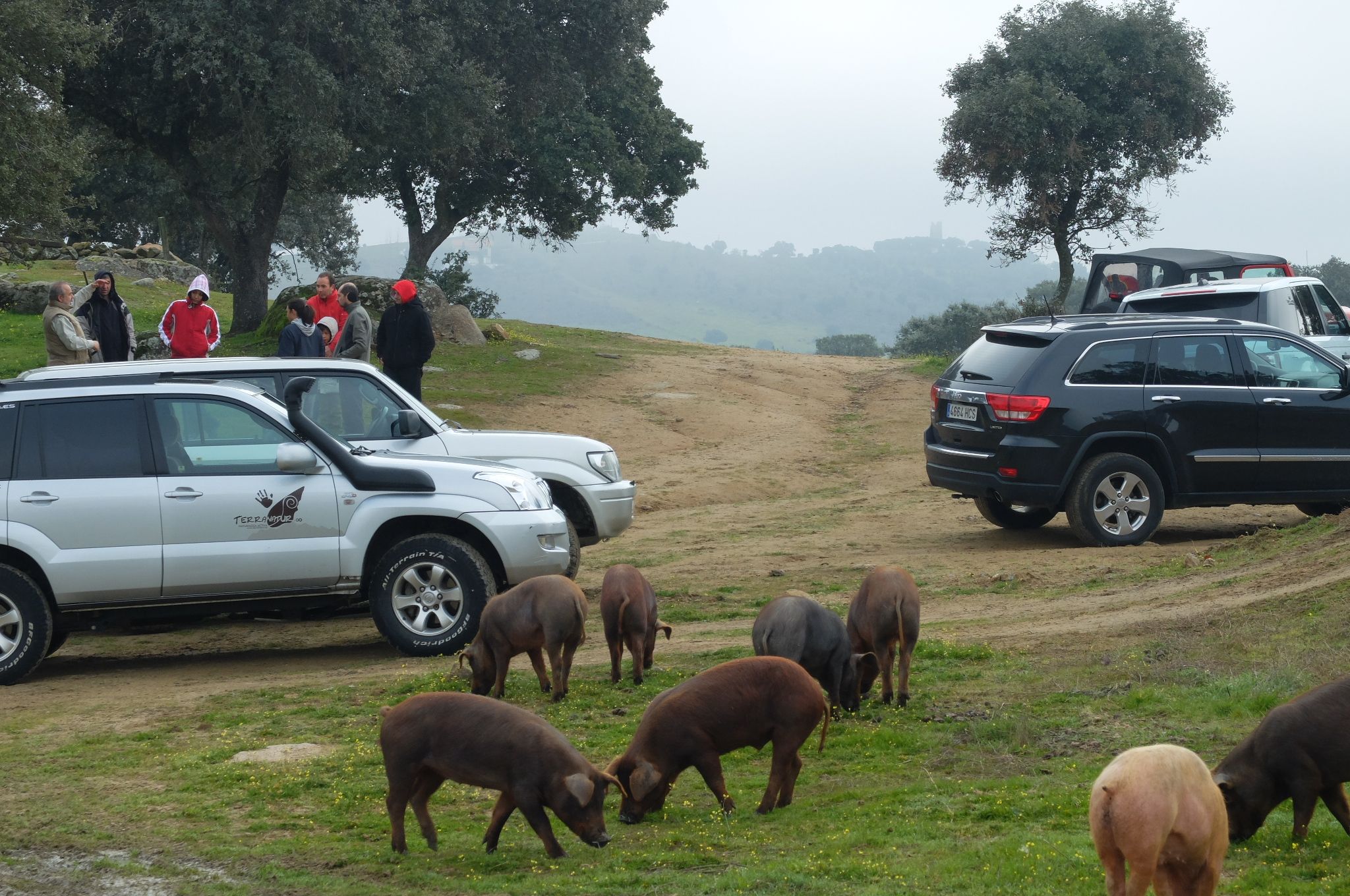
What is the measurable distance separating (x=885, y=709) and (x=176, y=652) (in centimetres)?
551

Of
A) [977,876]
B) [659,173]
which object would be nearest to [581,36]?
[659,173]

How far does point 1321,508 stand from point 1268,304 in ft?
12.4

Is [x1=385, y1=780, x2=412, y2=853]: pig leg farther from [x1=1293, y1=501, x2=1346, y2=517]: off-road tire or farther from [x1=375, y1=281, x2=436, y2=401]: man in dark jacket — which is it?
[x1=1293, y1=501, x2=1346, y2=517]: off-road tire

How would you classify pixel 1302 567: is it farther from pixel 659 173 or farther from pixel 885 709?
pixel 659 173

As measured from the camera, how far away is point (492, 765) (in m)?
5.38

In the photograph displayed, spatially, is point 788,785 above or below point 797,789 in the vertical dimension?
above

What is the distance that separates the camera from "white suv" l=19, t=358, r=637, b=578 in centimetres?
1046

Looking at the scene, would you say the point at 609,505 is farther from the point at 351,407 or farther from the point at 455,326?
the point at 455,326

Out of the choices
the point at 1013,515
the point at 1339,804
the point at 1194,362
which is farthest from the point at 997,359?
the point at 1339,804

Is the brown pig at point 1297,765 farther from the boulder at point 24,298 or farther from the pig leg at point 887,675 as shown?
the boulder at point 24,298

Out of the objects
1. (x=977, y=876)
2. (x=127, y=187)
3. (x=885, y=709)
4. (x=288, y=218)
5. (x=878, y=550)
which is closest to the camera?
(x=977, y=876)

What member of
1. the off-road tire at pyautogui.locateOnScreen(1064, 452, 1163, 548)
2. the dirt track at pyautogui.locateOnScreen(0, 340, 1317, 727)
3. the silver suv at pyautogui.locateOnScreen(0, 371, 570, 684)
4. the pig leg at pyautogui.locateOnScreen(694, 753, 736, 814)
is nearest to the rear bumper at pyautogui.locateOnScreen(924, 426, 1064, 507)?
the off-road tire at pyautogui.locateOnScreen(1064, 452, 1163, 548)

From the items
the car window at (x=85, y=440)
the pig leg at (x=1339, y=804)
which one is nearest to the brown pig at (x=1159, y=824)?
the pig leg at (x=1339, y=804)

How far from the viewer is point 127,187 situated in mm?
39438
